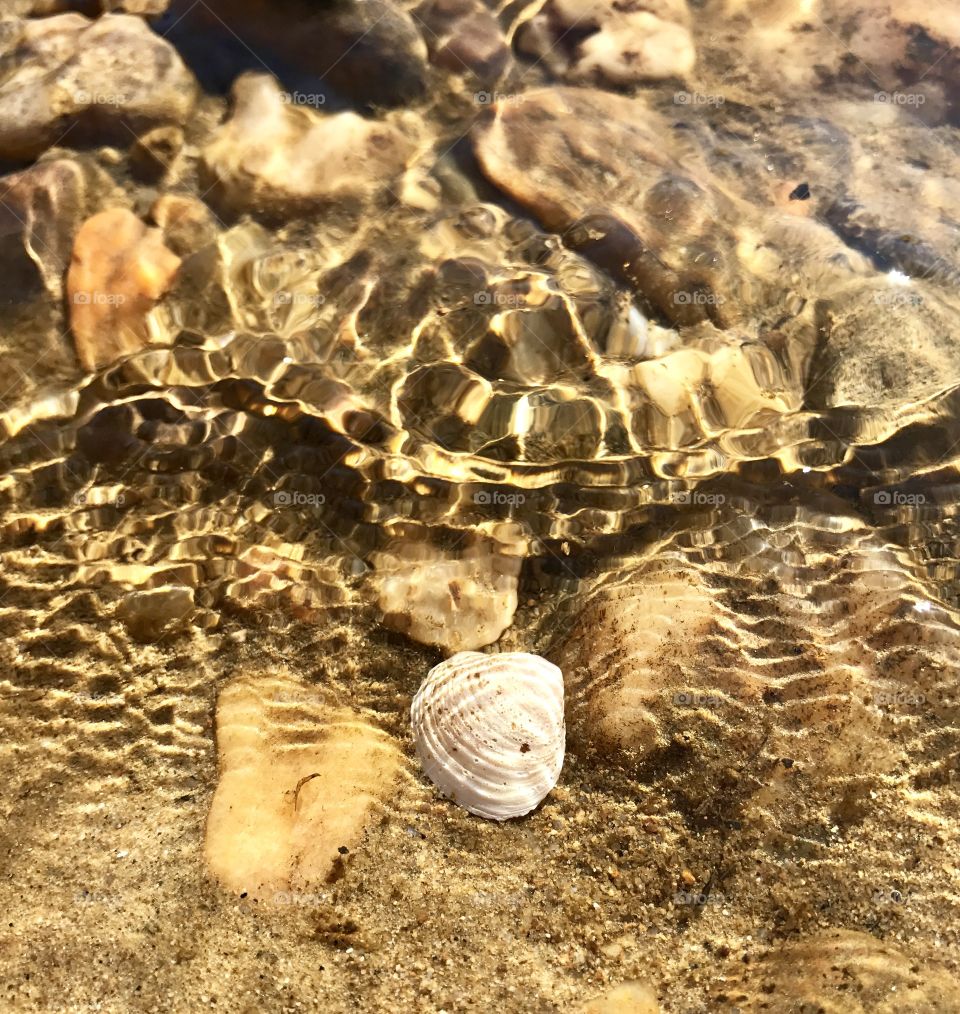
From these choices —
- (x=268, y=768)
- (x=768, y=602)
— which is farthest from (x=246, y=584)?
(x=768, y=602)

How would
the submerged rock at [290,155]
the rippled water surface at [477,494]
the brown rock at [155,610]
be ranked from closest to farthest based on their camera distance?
the rippled water surface at [477,494], the brown rock at [155,610], the submerged rock at [290,155]

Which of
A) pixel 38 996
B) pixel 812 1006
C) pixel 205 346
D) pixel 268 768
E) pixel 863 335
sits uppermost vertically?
pixel 863 335

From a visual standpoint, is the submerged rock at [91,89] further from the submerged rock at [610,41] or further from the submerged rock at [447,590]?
the submerged rock at [447,590]

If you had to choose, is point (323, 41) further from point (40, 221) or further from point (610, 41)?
point (40, 221)

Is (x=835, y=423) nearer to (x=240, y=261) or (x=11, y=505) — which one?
(x=240, y=261)

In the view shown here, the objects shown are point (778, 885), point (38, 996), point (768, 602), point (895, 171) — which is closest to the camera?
point (38, 996)

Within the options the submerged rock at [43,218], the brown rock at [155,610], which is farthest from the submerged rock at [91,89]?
the brown rock at [155,610]

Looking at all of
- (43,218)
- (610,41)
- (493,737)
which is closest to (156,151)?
(43,218)
